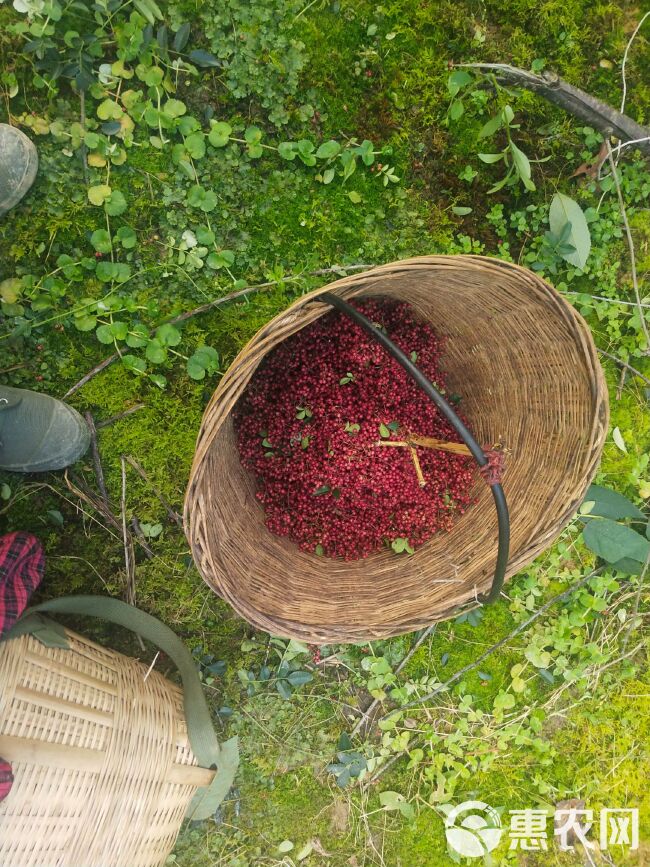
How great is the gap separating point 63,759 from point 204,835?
2.74 feet

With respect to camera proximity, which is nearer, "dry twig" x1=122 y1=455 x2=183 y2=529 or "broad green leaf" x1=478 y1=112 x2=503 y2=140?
"broad green leaf" x1=478 y1=112 x2=503 y2=140

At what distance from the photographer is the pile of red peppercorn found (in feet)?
5.48

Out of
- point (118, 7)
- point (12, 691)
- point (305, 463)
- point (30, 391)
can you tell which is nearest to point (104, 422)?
point (30, 391)

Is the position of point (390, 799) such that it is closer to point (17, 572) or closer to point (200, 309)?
point (17, 572)

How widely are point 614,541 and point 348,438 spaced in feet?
3.24

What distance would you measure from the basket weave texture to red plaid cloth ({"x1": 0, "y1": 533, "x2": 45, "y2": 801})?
7cm

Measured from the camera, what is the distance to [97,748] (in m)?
→ 1.49

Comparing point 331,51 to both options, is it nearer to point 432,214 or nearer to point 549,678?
point 432,214

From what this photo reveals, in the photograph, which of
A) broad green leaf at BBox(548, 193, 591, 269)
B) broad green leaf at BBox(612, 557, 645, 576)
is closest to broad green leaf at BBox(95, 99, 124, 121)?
broad green leaf at BBox(548, 193, 591, 269)

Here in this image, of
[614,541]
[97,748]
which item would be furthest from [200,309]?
[614,541]

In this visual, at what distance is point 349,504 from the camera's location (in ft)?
5.69

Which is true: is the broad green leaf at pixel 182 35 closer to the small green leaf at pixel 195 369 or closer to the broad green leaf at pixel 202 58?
the broad green leaf at pixel 202 58

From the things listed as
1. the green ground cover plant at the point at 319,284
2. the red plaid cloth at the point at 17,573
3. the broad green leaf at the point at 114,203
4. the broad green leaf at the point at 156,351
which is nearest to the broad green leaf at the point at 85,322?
the green ground cover plant at the point at 319,284

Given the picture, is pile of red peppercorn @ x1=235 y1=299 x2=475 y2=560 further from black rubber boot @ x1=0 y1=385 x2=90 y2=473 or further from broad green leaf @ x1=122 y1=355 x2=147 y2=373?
black rubber boot @ x1=0 y1=385 x2=90 y2=473
